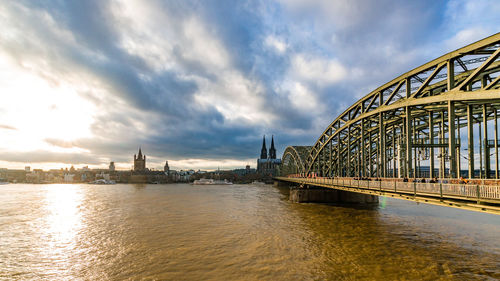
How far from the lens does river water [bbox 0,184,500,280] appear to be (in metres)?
15.4

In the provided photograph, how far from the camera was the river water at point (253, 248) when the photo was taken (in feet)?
50.7

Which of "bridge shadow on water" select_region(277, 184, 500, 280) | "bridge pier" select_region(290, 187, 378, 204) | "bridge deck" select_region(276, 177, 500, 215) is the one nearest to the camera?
"bridge deck" select_region(276, 177, 500, 215)

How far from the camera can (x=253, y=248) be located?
66.6ft

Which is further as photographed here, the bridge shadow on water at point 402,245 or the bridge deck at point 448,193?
the bridge shadow on water at point 402,245

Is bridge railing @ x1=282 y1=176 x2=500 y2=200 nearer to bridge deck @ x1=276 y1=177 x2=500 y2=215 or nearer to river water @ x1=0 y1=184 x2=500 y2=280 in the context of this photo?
bridge deck @ x1=276 y1=177 x2=500 y2=215

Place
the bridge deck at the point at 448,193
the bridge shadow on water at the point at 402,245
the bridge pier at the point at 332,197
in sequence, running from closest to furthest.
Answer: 1. the bridge deck at the point at 448,193
2. the bridge shadow on water at the point at 402,245
3. the bridge pier at the point at 332,197

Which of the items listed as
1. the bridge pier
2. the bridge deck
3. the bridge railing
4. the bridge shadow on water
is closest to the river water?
the bridge shadow on water

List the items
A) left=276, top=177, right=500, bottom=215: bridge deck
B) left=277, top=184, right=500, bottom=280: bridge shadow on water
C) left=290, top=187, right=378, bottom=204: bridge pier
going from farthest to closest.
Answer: left=290, top=187, right=378, bottom=204: bridge pier
left=277, top=184, right=500, bottom=280: bridge shadow on water
left=276, top=177, right=500, bottom=215: bridge deck

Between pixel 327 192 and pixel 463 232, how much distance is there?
23377 mm

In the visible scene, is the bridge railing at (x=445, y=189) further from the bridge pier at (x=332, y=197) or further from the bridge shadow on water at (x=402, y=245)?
the bridge pier at (x=332, y=197)

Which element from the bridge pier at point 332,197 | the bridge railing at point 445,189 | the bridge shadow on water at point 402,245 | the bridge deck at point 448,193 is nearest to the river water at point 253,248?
the bridge shadow on water at point 402,245

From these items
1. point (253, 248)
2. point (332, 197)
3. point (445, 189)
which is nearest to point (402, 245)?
point (445, 189)

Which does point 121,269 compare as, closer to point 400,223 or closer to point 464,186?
point 464,186

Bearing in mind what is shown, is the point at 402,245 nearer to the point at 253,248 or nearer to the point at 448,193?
the point at 448,193
